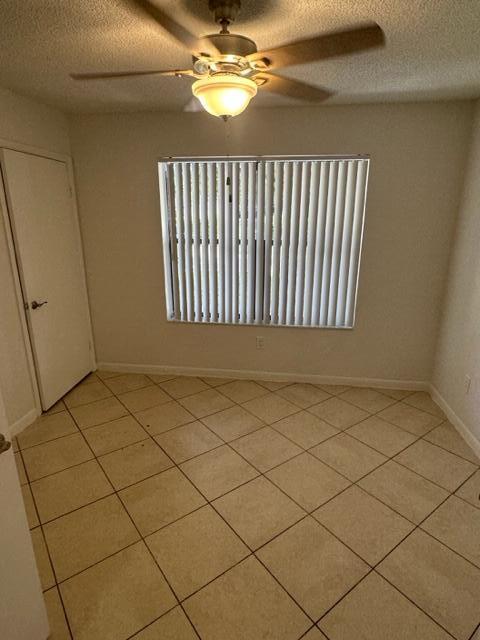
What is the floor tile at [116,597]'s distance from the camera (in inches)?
54.8

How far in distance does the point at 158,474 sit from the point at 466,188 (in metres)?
3.18

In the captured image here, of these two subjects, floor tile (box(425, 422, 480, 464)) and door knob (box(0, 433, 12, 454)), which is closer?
door knob (box(0, 433, 12, 454))

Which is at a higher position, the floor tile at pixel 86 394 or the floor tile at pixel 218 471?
the floor tile at pixel 86 394

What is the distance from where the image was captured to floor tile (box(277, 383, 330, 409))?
3.15 m

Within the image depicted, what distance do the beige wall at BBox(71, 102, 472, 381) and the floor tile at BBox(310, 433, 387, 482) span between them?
3.25ft

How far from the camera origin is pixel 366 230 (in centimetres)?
302

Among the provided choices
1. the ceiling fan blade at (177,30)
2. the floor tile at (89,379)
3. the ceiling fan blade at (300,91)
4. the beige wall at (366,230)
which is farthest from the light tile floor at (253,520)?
→ the ceiling fan blade at (300,91)

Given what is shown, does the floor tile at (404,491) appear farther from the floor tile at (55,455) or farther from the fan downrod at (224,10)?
the fan downrod at (224,10)

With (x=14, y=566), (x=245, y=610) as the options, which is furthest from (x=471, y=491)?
(x=14, y=566)

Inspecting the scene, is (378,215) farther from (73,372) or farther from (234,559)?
(73,372)

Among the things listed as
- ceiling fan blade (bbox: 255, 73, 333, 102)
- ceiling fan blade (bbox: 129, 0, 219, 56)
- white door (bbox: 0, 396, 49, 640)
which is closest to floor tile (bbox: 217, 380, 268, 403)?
white door (bbox: 0, 396, 49, 640)

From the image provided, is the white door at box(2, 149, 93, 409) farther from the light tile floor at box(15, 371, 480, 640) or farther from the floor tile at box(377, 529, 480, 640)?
the floor tile at box(377, 529, 480, 640)

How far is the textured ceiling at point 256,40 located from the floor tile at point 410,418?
2489 millimetres

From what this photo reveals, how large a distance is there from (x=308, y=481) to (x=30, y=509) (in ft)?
5.41
